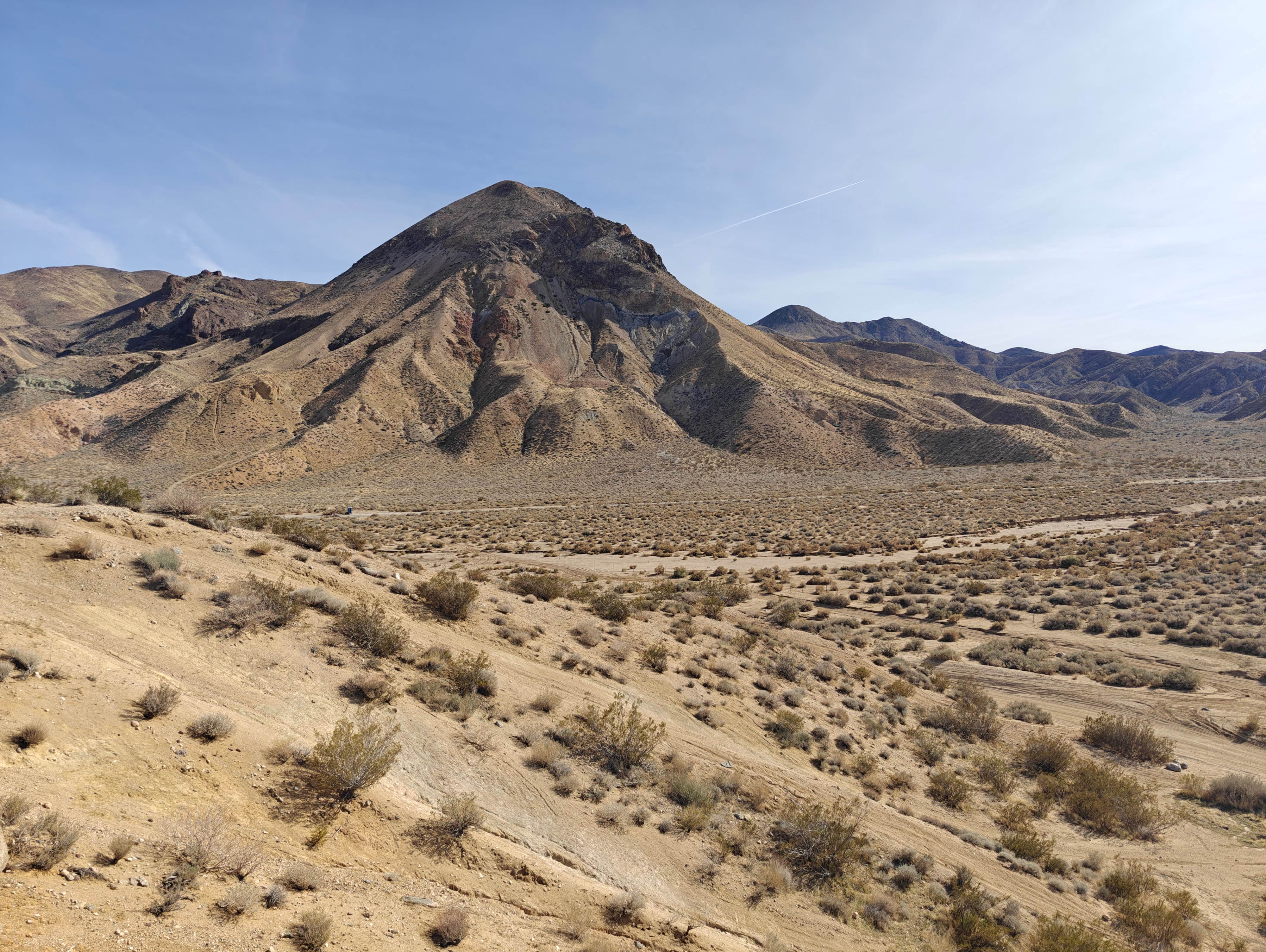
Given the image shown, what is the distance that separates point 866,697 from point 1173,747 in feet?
18.4

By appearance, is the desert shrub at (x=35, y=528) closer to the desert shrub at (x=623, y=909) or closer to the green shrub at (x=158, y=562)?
the green shrub at (x=158, y=562)

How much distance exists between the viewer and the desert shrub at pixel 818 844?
6.37 metres

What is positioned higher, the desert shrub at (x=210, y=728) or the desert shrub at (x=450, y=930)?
the desert shrub at (x=210, y=728)

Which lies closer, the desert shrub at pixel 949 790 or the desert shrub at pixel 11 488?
the desert shrub at pixel 949 790

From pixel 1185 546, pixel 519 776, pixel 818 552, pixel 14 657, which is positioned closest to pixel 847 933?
pixel 519 776

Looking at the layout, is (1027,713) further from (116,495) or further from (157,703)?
(116,495)

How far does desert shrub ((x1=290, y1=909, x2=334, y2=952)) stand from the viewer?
3719 millimetres

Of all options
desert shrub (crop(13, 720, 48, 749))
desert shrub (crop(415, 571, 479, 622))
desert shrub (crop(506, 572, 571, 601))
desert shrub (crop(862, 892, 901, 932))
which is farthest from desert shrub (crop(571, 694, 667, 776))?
desert shrub (crop(506, 572, 571, 601))

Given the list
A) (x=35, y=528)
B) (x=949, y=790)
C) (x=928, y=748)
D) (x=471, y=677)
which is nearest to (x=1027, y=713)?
(x=928, y=748)

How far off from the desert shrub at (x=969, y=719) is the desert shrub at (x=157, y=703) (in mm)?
12515

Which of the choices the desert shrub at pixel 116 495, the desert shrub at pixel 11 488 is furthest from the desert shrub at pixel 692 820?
the desert shrub at pixel 116 495

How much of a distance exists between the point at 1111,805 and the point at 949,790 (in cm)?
253

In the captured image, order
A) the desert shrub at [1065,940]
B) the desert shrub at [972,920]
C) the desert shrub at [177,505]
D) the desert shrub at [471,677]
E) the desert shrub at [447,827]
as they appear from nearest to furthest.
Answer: the desert shrub at [447,827] → the desert shrub at [1065,940] → the desert shrub at [972,920] → the desert shrub at [471,677] → the desert shrub at [177,505]

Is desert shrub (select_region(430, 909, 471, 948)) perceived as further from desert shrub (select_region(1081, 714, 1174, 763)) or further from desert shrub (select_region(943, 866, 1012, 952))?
desert shrub (select_region(1081, 714, 1174, 763))
